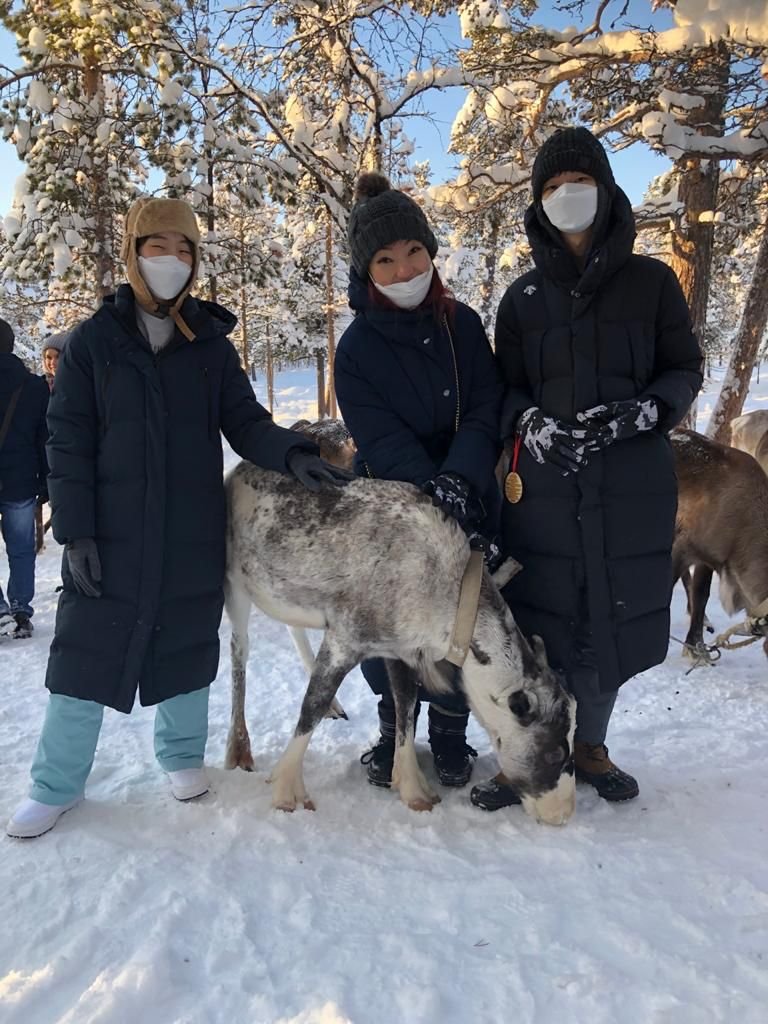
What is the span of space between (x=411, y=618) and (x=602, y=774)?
49.5 inches

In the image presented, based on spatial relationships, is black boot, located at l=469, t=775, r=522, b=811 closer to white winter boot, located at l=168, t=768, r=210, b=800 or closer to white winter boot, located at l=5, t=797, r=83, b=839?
white winter boot, located at l=168, t=768, r=210, b=800

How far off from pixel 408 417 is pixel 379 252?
2.36 feet

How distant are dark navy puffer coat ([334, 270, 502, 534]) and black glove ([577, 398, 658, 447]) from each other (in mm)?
496

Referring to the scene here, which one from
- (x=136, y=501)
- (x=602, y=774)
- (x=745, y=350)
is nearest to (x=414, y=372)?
(x=136, y=501)

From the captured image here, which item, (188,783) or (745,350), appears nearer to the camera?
(188,783)

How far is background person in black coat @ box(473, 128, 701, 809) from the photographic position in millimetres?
2650

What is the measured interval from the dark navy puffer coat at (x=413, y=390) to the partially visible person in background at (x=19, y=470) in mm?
4050

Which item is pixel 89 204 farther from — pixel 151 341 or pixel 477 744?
pixel 477 744

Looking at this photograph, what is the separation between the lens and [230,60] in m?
7.67

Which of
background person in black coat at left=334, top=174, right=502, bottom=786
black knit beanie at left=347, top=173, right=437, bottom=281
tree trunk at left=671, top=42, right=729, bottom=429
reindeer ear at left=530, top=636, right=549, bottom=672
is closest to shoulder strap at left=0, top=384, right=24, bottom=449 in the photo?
background person in black coat at left=334, top=174, right=502, bottom=786

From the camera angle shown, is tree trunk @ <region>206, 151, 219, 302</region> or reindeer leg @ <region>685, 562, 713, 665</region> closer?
reindeer leg @ <region>685, 562, 713, 665</region>

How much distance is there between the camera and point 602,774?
315 cm

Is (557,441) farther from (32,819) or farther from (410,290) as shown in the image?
(32,819)

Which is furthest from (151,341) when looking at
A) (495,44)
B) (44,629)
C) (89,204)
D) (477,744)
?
(89,204)
